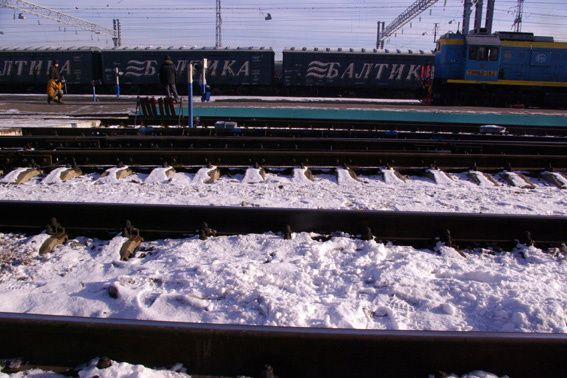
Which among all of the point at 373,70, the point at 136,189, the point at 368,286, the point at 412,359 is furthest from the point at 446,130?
the point at 373,70

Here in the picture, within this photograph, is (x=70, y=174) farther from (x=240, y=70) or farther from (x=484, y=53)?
(x=240, y=70)

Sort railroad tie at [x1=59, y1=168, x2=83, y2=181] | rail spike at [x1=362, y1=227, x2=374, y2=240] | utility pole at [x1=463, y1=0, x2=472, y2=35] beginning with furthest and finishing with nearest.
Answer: utility pole at [x1=463, y1=0, x2=472, y2=35] < railroad tie at [x1=59, y1=168, x2=83, y2=181] < rail spike at [x1=362, y1=227, x2=374, y2=240]

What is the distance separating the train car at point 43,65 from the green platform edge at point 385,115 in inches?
653

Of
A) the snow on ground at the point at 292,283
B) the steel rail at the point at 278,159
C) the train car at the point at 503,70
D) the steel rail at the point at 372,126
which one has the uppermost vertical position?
the train car at the point at 503,70

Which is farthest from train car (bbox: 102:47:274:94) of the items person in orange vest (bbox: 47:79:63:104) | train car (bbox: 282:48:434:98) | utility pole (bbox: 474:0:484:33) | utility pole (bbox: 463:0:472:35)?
utility pole (bbox: 474:0:484:33)

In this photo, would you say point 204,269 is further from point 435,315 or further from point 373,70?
point 373,70

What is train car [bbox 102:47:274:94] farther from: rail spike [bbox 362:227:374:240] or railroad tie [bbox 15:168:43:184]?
rail spike [bbox 362:227:374:240]

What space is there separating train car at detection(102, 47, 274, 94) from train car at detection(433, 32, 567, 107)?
443 inches

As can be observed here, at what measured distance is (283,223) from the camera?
158 inches

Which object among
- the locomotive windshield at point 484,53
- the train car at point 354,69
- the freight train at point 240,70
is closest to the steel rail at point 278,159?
the locomotive windshield at point 484,53

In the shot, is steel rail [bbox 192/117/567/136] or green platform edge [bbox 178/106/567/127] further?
green platform edge [bbox 178/106/567/127]

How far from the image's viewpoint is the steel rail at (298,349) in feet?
6.95

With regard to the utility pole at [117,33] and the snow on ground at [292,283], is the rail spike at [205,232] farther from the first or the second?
the utility pole at [117,33]

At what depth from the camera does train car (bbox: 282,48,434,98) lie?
96.7 ft
